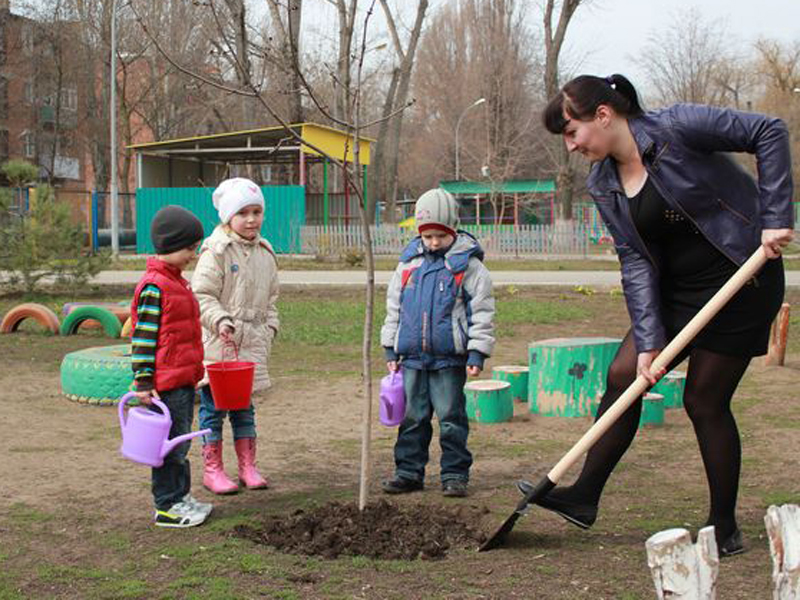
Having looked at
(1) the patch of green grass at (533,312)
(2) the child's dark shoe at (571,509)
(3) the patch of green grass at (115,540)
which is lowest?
(3) the patch of green grass at (115,540)

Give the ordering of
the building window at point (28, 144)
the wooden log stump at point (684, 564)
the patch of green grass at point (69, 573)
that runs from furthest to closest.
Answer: the building window at point (28, 144) → the patch of green grass at point (69, 573) → the wooden log stump at point (684, 564)

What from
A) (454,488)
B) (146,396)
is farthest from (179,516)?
(454,488)

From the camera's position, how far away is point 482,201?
48.8m

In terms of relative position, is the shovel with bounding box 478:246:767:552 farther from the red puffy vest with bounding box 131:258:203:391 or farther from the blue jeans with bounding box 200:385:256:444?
the blue jeans with bounding box 200:385:256:444

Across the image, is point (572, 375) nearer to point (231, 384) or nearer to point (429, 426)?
point (429, 426)

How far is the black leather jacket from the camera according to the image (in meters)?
3.56

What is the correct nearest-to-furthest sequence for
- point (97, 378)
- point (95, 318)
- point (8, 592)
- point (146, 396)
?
point (8, 592) < point (146, 396) < point (97, 378) < point (95, 318)

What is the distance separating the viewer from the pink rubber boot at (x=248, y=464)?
5070 millimetres

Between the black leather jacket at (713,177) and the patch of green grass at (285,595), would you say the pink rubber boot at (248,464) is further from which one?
the black leather jacket at (713,177)

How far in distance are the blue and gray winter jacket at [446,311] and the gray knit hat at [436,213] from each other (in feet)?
0.48

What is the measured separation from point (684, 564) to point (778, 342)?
7022 mm

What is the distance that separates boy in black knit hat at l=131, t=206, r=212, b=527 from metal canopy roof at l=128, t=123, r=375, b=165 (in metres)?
21.8

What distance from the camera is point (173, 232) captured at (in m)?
4.50

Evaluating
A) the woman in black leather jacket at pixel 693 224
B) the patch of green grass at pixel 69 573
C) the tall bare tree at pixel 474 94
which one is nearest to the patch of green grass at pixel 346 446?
the woman in black leather jacket at pixel 693 224
